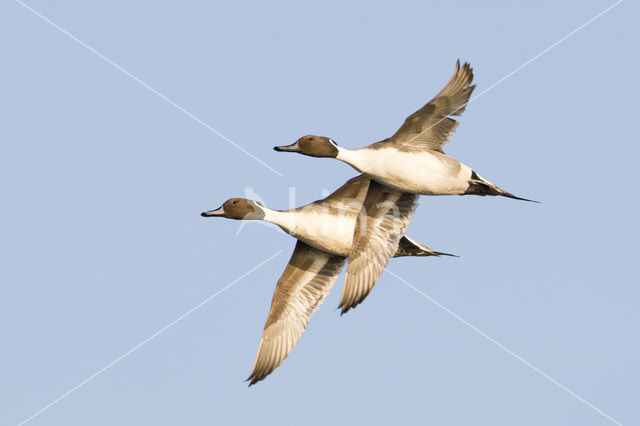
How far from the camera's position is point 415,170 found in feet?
52.0

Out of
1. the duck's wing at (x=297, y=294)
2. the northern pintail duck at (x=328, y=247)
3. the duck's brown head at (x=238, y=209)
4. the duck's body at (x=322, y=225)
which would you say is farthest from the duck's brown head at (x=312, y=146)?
the duck's wing at (x=297, y=294)

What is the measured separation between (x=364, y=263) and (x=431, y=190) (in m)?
1.35

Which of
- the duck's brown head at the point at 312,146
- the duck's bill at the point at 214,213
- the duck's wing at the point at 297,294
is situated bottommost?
the duck's wing at the point at 297,294

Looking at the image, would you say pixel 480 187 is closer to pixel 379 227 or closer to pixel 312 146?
pixel 379 227

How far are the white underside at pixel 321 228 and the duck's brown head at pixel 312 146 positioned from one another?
88 centimetres

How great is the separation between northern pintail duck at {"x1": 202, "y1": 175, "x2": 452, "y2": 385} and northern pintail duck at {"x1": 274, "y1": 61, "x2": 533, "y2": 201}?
62 cm

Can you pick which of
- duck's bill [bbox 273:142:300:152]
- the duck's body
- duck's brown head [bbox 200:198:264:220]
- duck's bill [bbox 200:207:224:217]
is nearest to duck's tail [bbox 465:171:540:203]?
the duck's body

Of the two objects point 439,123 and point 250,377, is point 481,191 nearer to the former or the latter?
point 439,123

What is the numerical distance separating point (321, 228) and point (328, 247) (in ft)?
1.04

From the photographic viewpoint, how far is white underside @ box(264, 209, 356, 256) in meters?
17.0

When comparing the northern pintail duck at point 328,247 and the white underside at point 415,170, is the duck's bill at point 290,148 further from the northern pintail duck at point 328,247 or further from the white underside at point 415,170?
the white underside at point 415,170

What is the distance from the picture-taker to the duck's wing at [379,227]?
53.7ft

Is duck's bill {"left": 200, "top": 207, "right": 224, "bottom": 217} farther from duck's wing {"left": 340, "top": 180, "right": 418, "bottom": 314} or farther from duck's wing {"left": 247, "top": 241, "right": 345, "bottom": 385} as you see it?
duck's wing {"left": 340, "top": 180, "right": 418, "bottom": 314}

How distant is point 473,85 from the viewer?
15898 mm
